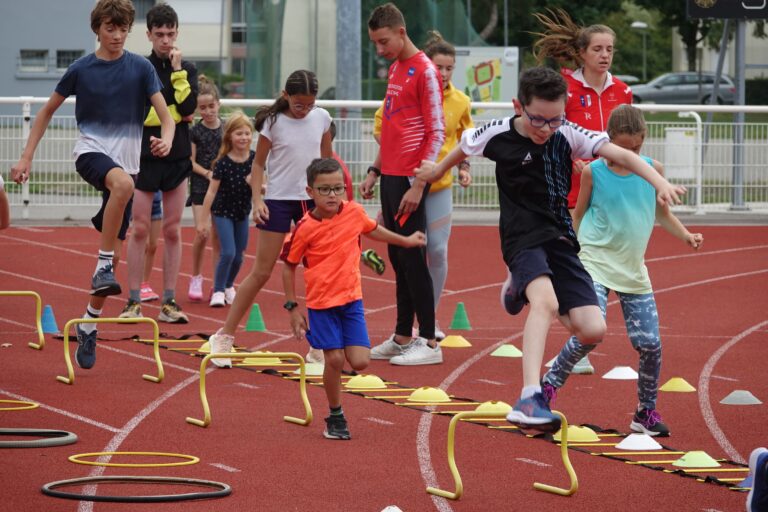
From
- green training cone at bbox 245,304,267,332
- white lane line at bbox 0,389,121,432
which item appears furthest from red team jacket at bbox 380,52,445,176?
white lane line at bbox 0,389,121,432

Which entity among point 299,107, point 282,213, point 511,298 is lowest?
point 511,298

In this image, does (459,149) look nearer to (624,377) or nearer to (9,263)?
(624,377)

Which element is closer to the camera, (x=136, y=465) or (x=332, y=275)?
(x=136, y=465)

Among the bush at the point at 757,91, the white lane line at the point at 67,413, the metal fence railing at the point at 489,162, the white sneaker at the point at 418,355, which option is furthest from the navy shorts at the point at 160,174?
the bush at the point at 757,91

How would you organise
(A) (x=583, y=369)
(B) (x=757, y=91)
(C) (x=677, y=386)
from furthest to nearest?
(B) (x=757, y=91), (A) (x=583, y=369), (C) (x=677, y=386)

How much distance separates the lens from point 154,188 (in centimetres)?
1124

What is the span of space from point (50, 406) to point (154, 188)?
3426 mm

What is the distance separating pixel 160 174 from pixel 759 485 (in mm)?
6713

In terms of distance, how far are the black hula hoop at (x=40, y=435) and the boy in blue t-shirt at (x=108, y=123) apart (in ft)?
5.90

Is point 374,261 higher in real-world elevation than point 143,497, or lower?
higher

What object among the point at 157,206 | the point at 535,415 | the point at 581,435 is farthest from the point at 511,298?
the point at 157,206

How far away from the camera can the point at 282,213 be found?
30.8ft

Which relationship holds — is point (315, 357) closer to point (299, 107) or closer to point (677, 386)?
point (299, 107)

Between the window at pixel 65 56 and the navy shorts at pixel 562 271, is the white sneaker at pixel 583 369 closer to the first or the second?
the navy shorts at pixel 562 271
